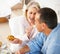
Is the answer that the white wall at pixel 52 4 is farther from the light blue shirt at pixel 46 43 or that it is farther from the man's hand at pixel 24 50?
the man's hand at pixel 24 50

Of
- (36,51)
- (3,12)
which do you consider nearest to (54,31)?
(36,51)

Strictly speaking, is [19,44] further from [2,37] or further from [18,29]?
[2,37]

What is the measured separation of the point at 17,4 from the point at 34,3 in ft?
0.57

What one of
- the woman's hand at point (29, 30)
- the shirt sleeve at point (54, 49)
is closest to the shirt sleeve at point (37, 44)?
the woman's hand at point (29, 30)

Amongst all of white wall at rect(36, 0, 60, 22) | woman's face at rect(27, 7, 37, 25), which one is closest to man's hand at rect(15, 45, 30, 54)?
woman's face at rect(27, 7, 37, 25)

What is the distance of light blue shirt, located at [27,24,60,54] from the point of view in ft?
4.17

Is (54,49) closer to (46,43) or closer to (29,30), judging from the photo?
(46,43)

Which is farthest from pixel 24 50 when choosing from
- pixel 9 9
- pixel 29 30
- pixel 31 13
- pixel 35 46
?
pixel 9 9

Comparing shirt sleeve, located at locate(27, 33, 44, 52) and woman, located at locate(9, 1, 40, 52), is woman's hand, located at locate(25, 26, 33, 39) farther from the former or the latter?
shirt sleeve, located at locate(27, 33, 44, 52)

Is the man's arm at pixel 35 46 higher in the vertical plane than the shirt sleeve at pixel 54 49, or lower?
lower

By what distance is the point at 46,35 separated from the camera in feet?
4.83

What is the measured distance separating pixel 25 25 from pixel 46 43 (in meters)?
0.38

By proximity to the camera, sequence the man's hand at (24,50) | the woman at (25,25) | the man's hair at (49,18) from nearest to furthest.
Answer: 1. the man's hair at (49,18)
2. the man's hand at (24,50)
3. the woman at (25,25)

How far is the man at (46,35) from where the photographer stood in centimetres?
129
